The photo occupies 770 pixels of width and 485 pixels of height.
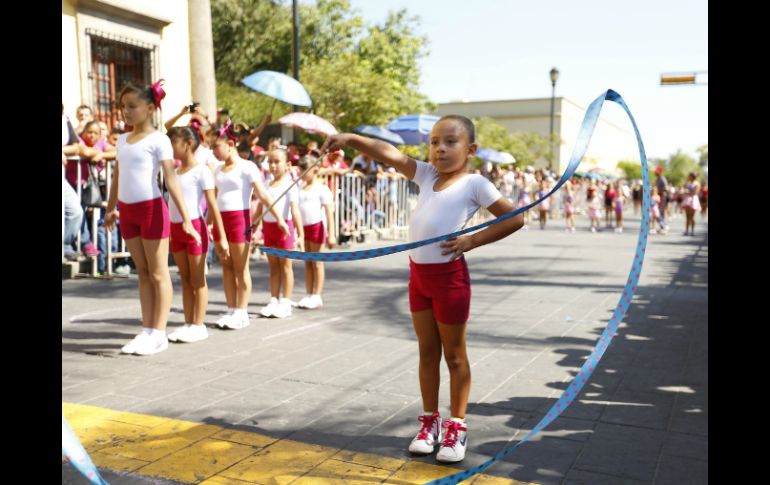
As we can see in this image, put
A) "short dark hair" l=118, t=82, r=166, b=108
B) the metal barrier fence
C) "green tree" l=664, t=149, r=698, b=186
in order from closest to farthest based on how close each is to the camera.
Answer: "short dark hair" l=118, t=82, r=166, b=108 < the metal barrier fence < "green tree" l=664, t=149, r=698, b=186

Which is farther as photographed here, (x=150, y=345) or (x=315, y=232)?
(x=315, y=232)

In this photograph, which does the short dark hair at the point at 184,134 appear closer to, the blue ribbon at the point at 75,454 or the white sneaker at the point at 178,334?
the white sneaker at the point at 178,334

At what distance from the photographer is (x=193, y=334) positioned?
6117mm

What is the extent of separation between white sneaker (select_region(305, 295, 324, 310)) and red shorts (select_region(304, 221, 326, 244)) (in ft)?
2.00

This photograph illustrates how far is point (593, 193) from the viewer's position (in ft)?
73.5

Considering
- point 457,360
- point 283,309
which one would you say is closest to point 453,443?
point 457,360

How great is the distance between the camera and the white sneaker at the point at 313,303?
7.82 meters

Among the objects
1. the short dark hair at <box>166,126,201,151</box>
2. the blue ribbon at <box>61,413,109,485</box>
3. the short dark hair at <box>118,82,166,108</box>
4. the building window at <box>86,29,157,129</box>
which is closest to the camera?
the blue ribbon at <box>61,413,109,485</box>

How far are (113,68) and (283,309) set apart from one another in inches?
363

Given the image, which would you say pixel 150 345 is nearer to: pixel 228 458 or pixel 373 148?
pixel 228 458

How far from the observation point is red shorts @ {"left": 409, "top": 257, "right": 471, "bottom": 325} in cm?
349

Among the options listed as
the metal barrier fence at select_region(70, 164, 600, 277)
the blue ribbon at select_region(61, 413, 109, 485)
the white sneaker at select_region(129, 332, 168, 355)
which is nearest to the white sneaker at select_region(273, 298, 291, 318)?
the white sneaker at select_region(129, 332, 168, 355)

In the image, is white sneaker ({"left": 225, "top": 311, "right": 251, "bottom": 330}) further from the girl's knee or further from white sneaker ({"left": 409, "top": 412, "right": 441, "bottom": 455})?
the girl's knee
